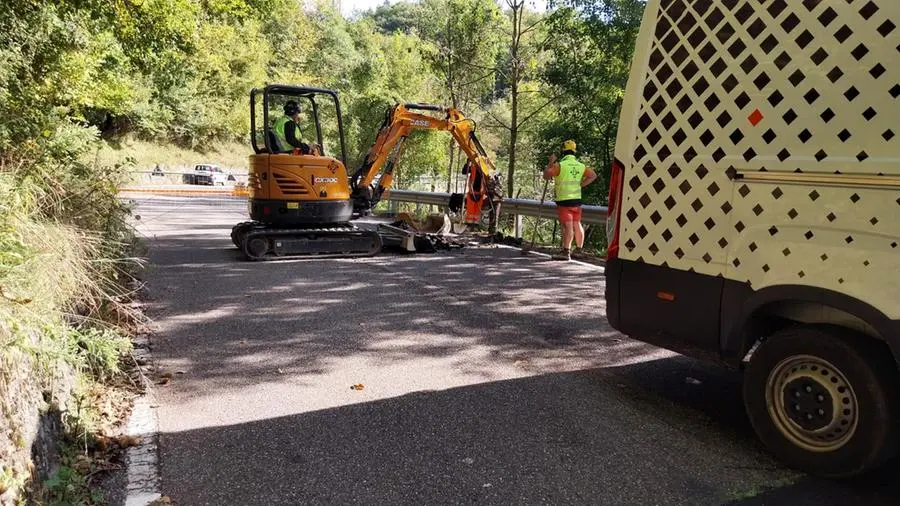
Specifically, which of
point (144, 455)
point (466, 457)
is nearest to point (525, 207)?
point (466, 457)

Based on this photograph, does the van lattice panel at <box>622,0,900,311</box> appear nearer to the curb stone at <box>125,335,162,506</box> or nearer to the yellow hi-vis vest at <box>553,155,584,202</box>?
the curb stone at <box>125,335,162,506</box>

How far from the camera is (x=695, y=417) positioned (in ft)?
13.6

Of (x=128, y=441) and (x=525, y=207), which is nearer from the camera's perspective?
(x=128, y=441)

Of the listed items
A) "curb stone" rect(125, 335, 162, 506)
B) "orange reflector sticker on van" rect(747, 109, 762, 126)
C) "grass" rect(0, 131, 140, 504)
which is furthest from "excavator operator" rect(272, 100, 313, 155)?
"orange reflector sticker on van" rect(747, 109, 762, 126)

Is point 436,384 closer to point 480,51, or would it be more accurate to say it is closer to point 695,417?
point 695,417

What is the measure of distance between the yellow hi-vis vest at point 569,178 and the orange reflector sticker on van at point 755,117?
7156mm

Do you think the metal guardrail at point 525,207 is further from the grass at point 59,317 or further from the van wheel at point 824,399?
the van wheel at point 824,399

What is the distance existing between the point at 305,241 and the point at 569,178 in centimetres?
461

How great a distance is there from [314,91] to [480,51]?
1066 centimetres

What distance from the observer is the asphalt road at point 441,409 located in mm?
3252

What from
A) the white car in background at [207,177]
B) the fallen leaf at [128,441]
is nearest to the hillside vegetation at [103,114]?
the fallen leaf at [128,441]

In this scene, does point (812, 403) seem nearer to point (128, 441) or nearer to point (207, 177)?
point (128, 441)

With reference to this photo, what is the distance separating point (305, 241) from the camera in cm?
1056

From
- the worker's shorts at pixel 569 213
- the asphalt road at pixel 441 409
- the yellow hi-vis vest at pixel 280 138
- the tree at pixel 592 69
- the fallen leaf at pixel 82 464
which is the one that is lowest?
the fallen leaf at pixel 82 464
